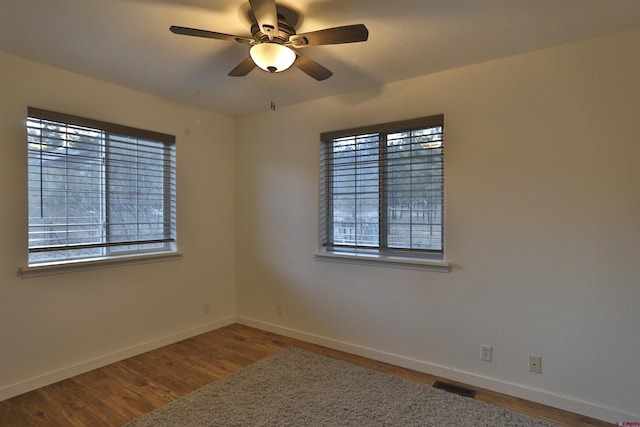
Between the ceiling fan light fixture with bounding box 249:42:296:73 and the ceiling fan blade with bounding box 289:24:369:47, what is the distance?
79 mm

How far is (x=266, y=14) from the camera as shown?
159cm

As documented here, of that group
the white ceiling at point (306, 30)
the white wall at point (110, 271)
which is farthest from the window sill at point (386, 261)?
the white ceiling at point (306, 30)

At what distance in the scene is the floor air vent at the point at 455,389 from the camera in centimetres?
245

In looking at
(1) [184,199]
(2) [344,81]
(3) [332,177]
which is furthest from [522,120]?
(1) [184,199]

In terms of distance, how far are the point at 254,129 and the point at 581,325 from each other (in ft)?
11.3

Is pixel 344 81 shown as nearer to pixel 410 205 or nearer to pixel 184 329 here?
pixel 410 205

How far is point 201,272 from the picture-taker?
12.3ft

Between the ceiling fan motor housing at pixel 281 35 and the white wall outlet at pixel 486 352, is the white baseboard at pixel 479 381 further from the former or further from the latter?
the ceiling fan motor housing at pixel 281 35

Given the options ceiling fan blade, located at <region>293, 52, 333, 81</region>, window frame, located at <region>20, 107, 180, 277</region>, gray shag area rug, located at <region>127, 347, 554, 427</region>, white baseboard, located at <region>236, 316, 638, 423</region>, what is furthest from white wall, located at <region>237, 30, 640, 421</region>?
window frame, located at <region>20, 107, 180, 277</region>

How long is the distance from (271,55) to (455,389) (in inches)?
103

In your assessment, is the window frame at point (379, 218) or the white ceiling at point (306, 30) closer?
the white ceiling at point (306, 30)

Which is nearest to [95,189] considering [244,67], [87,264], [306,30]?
[87,264]

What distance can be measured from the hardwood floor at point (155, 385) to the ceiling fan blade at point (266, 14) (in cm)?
248

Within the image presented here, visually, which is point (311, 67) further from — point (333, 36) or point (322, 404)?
point (322, 404)
